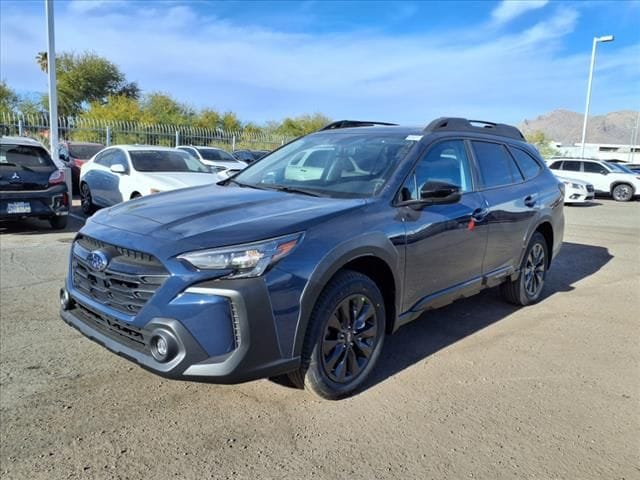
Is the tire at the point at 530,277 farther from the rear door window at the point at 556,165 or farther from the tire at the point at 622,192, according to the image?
the tire at the point at 622,192

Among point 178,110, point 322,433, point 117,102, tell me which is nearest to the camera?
point 322,433

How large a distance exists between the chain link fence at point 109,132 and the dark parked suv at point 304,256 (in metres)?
16.4

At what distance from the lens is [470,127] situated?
460cm

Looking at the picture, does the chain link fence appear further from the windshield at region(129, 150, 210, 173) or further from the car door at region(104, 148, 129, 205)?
the windshield at region(129, 150, 210, 173)

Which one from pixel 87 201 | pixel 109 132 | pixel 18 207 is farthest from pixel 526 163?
pixel 109 132

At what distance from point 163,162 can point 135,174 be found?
82cm

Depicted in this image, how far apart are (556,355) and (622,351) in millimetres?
664

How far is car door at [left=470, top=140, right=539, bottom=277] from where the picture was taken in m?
4.51

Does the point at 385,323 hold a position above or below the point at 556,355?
above

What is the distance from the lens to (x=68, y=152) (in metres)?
15.2

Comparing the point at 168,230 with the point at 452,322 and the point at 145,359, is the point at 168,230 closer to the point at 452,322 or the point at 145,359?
the point at 145,359

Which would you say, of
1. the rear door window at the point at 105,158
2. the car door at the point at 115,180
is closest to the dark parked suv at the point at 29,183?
the car door at the point at 115,180

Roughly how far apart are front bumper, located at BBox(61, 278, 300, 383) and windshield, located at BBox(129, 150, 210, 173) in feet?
24.4

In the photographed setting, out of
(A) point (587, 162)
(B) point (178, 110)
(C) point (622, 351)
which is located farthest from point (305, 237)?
(B) point (178, 110)
